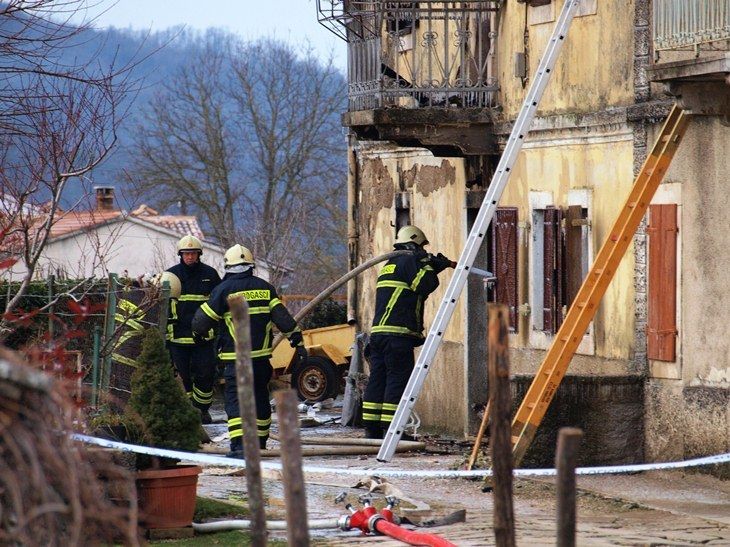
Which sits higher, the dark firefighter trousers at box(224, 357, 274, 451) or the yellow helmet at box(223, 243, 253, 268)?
the yellow helmet at box(223, 243, 253, 268)

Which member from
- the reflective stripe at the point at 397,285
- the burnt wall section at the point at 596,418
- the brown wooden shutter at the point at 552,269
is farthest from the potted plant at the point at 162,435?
the brown wooden shutter at the point at 552,269

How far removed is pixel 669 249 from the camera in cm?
1255

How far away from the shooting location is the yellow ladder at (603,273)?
11.8m

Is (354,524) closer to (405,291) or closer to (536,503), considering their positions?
(536,503)

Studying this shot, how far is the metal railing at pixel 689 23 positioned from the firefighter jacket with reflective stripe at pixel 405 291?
3888 millimetres

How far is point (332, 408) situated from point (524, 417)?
793 centimetres

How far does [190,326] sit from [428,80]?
365 centimetres

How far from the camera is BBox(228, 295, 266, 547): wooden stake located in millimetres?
6047

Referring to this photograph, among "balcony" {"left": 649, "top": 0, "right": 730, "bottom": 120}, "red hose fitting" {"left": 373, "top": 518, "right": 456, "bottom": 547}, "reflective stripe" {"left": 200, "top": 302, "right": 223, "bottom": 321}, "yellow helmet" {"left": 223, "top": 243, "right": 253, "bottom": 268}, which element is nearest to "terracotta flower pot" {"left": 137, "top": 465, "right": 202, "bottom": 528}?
"red hose fitting" {"left": 373, "top": 518, "right": 456, "bottom": 547}

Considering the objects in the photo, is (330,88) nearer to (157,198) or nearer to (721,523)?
(157,198)

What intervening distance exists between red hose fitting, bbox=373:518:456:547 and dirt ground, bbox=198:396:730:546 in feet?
0.24

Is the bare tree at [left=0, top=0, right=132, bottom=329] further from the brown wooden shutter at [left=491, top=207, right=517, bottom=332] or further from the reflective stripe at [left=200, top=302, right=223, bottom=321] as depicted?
the brown wooden shutter at [left=491, top=207, right=517, bottom=332]

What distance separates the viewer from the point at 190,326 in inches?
644

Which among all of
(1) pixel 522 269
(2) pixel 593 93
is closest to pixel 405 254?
(1) pixel 522 269
